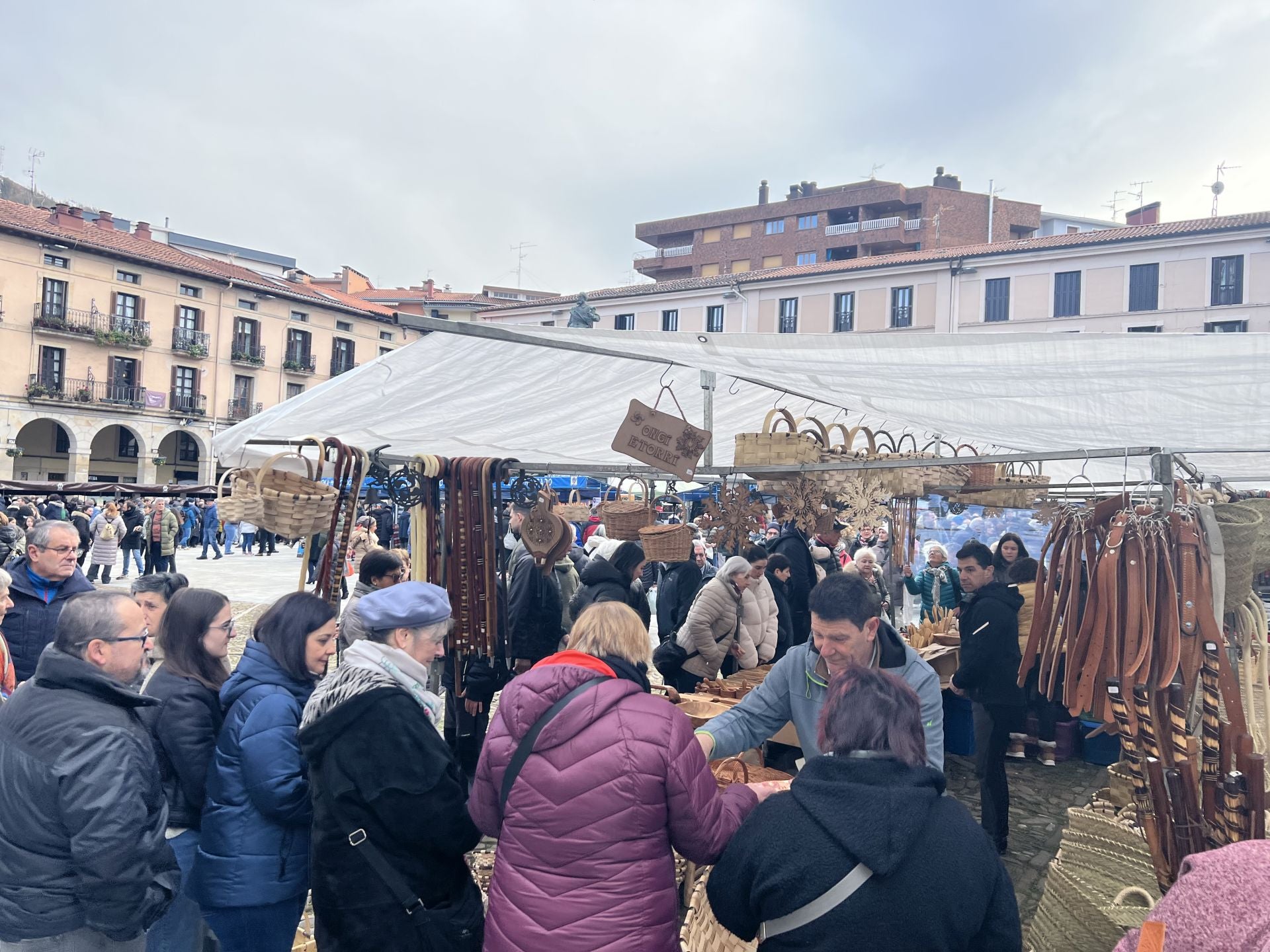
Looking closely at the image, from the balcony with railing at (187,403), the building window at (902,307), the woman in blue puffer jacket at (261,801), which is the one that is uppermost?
the building window at (902,307)

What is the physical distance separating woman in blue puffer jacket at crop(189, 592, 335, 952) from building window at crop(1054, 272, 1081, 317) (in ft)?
103

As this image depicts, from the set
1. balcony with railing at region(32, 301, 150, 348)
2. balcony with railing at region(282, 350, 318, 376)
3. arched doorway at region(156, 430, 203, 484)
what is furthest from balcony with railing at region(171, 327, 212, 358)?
arched doorway at region(156, 430, 203, 484)

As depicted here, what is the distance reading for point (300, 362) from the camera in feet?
122

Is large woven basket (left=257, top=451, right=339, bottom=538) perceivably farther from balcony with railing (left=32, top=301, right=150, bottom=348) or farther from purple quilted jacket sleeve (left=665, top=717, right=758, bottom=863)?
balcony with railing (left=32, top=301, right=150, bottom=348)

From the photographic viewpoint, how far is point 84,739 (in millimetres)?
2033

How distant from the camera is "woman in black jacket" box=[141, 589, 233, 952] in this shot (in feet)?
8.00

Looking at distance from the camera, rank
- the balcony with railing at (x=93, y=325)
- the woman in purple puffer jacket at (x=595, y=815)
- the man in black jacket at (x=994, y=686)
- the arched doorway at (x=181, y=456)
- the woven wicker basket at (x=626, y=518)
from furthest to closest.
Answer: the arched doorway at (x=181, y=456)
the balcony with railing at (x=93, y=325)
the woven wicker basket at (x=626, y=518)
the man in black jacket at (x=994, y=686)
the woman in purple puffer jacket at (x=595, y=815)

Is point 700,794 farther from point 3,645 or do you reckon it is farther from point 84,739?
point 3,645

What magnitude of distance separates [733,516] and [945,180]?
142 feet

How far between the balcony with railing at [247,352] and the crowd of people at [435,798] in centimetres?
3626

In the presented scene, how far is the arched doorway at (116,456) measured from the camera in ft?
109

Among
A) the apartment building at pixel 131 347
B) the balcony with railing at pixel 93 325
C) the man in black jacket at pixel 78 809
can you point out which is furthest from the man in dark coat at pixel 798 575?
the balcony with railing at pixel 93 325

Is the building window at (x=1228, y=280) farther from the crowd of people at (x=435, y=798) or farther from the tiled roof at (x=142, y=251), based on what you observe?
the crowd of people at (x=435, y=798)

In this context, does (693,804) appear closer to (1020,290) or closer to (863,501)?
(863,501)
